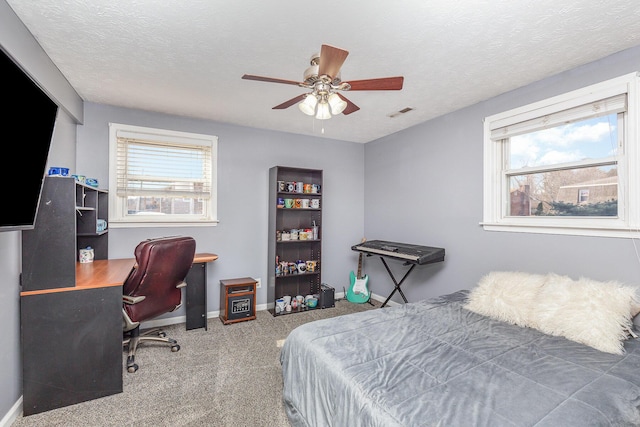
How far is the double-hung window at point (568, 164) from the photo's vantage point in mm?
2107

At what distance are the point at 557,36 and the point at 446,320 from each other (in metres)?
2.04

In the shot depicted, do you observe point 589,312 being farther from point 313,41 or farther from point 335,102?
point 313,41

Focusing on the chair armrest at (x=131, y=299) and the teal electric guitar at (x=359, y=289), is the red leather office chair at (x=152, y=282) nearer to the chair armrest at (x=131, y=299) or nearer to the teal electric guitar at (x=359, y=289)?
the chair armrest at (x=131, y=299)

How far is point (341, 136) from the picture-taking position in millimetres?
4391

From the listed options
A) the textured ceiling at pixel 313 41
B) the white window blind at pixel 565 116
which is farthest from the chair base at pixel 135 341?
the white window blind at pixel 565 116

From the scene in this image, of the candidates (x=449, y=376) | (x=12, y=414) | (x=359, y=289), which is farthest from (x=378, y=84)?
(x=359, y=289)

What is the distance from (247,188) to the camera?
393cm

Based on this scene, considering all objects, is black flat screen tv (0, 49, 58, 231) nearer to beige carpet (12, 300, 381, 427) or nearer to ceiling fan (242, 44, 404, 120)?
ceiling fan (242, 44, 404, 120)

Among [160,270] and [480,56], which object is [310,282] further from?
[480,56]

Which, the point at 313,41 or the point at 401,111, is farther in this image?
the point at 401,111

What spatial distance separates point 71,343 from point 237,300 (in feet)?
5.51

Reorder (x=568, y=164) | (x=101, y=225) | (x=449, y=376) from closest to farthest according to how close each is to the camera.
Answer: (x=449, y=376), (x=568, y=164), (x=101, y=225)

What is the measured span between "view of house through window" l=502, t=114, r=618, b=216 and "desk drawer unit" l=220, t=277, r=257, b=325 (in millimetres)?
3022

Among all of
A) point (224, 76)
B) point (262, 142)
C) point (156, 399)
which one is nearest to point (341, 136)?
point (262, 142)
